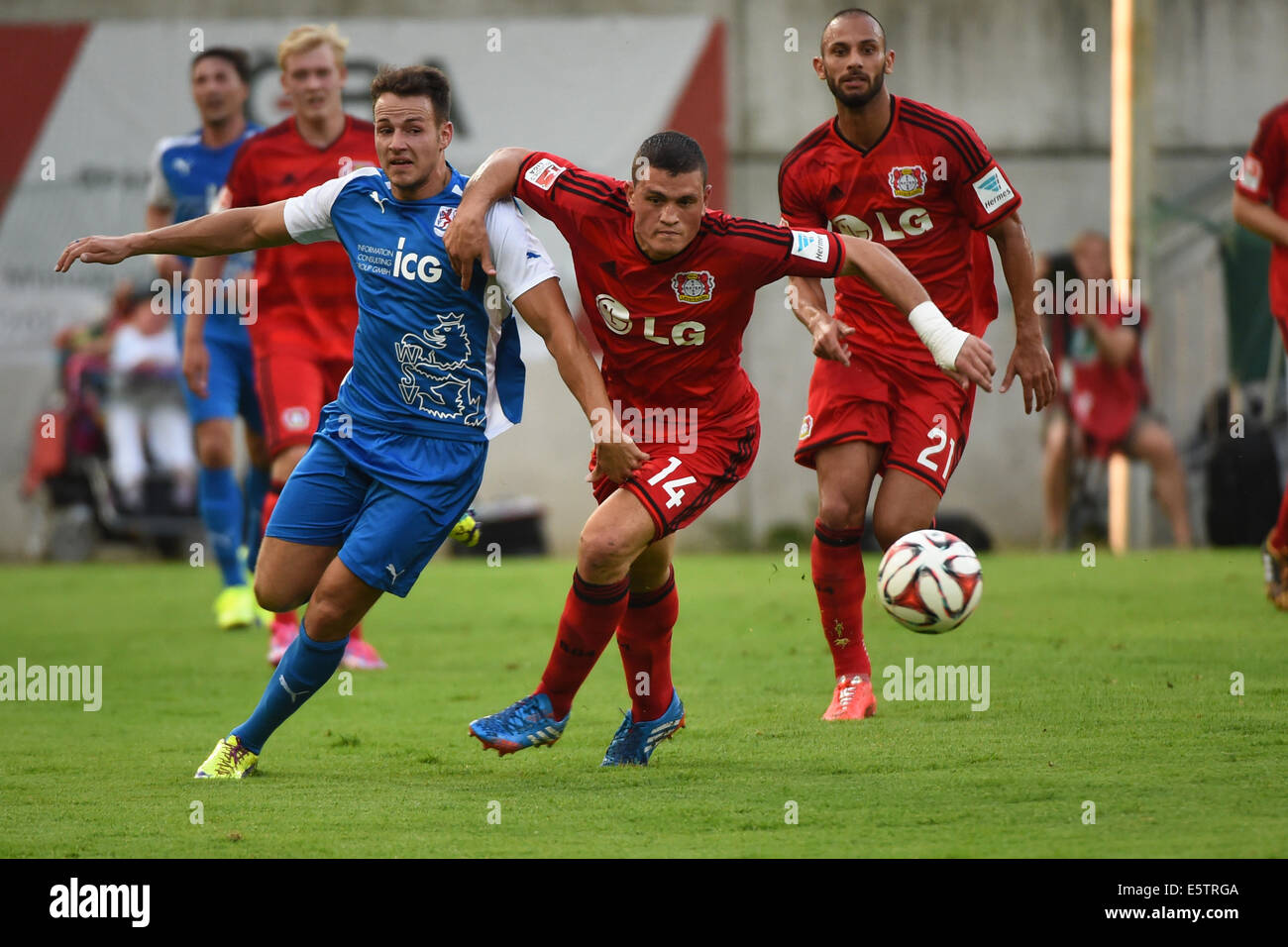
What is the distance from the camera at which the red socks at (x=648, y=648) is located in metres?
5.00

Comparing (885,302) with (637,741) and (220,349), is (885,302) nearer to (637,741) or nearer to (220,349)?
(637,741)

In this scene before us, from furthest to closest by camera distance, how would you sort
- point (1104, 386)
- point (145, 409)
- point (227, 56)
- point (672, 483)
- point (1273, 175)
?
point (145, 409) → point (1104, 386) → point (227, 56) → point (1273, 175) → point (672, 483)

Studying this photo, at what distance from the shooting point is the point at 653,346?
4969mm

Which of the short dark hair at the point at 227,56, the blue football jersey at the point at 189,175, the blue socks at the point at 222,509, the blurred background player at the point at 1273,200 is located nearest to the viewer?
the blurred background player at the point at 1273,200

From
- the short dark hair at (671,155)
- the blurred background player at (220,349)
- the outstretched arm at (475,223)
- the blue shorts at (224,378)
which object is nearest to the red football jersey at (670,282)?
the outstretched arm at (475,223)

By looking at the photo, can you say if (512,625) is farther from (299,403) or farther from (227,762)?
(227,762)

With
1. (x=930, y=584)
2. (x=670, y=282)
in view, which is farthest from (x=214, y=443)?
(x=930, y=584)

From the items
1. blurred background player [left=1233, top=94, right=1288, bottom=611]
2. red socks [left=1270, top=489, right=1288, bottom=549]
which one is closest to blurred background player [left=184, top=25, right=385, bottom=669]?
blurred background player [left=1233, top=94, right=1288, bottom=611]

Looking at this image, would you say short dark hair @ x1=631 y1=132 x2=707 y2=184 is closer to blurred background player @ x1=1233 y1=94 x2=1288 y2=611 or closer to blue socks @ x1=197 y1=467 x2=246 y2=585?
blurred background player @ x1=1233 y1=94 x2=1288 y2=611

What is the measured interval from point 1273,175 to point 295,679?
539cm

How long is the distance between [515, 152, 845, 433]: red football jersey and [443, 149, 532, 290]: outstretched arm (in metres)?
0.11

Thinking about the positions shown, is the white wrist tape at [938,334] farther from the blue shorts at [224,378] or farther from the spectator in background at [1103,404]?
the spectator in background at [1103,404]

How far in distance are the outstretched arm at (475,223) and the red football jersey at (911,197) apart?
1.16m

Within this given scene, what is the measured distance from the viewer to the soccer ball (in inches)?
193
